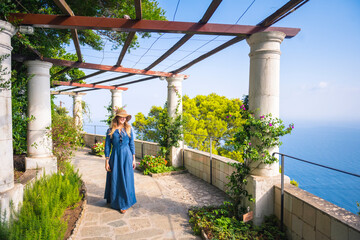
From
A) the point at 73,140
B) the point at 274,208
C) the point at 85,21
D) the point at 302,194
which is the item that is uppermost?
the point at 85,21

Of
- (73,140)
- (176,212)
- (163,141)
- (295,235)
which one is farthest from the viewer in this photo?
(163,141)

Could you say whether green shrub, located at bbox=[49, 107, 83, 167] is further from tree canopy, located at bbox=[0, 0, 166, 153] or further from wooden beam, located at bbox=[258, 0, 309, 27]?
wooden beam, located at bbox=[258, 0, 309, 27]

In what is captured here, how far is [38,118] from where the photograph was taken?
455 centimetres

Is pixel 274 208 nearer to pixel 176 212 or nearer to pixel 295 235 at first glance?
pixel 295 235

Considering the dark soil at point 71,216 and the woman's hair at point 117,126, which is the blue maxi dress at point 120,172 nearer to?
the woman's hair at point 117,126

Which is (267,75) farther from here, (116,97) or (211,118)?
(211,118)

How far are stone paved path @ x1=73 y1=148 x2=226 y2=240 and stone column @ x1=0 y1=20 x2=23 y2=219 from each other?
1.03 metres

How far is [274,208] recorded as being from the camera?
3215 mm

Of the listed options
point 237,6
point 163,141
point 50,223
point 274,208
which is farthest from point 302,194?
point 163,141

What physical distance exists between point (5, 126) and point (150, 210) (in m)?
2.60

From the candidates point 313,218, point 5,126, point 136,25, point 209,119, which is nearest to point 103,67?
point 136,25

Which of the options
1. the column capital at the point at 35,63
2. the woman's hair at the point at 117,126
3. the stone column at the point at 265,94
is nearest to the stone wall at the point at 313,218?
the stone column at the point at 265,94

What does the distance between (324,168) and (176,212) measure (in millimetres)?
2491

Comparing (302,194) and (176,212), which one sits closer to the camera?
(302,194)
